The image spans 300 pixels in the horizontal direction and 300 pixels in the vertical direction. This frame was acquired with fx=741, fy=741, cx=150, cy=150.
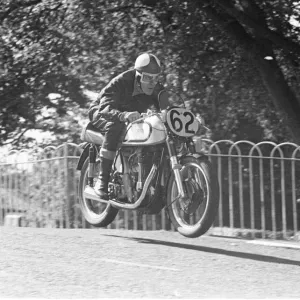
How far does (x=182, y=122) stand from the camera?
780cm

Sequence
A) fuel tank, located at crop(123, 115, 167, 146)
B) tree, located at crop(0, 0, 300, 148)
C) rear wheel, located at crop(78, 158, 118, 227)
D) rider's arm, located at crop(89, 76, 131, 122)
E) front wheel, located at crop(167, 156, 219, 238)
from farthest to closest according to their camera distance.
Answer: tree, located at crop(0, 0, 300, 148) → rear wheel, located at crop(78, 158, 118, 227) → rider's arm, located at crop(89, 76, 131, 122) → fuel tank, located at crop(123, 115, 167, 146) → front wheel, located at crop(167, 156, 219, 238)

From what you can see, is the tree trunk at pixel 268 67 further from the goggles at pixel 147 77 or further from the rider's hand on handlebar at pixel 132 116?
the rider's hand on handlebar at pixel 132 116

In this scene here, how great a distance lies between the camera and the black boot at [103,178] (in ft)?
28.2

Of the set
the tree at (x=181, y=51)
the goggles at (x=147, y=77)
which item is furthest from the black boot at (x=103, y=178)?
the tree at (x=181, y=51)

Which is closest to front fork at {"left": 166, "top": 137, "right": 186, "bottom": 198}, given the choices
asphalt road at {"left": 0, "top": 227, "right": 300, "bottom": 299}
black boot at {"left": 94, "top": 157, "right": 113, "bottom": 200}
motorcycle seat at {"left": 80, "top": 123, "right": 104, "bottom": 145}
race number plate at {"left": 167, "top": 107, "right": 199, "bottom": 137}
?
race number plate at {"left": 167, "top": 107, "right": 199, "bottom": 137}

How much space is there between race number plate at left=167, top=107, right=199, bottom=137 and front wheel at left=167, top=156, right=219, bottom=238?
0.92ft

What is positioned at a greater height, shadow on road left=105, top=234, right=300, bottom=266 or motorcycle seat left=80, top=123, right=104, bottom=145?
motorcycle seat left=80, top=123, right=104, bottom=145

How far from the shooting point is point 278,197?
424 inches

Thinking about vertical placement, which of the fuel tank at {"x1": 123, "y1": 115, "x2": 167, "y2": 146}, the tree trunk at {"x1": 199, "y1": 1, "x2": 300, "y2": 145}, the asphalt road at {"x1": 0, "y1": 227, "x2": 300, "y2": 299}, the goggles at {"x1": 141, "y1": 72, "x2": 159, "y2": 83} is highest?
the tree trunk at {"x1": 199, "y1": 1, "x2": 300, "y2": 145}

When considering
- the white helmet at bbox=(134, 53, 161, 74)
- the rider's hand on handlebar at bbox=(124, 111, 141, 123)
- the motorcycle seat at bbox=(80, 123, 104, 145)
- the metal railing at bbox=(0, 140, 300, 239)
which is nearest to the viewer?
the rider's hand on handlebar at bbox=(124, 111, 141, 123)

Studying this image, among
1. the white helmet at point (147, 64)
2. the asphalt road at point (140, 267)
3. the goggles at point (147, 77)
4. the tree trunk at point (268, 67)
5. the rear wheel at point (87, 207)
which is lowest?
the asphalt road at point (140, 267)

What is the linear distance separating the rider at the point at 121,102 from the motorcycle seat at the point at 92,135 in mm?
162

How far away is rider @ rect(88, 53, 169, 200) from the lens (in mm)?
8250

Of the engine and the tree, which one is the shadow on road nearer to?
the engine
